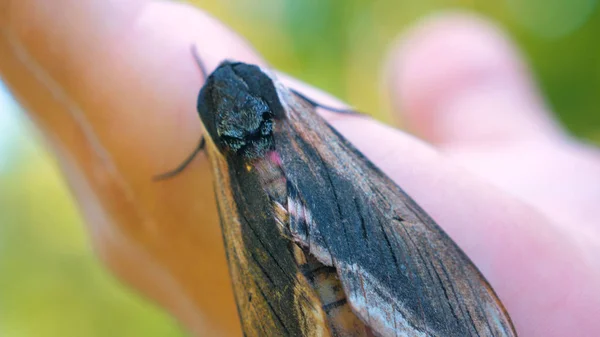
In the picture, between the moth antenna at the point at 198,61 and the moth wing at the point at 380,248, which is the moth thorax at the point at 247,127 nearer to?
the moth wing at the point at 380,248

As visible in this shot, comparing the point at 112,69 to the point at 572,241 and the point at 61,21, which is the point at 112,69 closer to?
the point at 61,21

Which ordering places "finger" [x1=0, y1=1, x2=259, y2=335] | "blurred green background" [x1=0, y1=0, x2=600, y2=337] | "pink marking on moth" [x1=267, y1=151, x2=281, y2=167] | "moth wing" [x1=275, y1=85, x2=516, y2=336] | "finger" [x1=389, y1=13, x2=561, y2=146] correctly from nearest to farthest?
"moth wing" [x1=275, y1=85, x2=516, y2=336]
"pink marking on moth" [x1=267, y1=151, x2=281, y2=167]
"finger" [x1=0, y1=1, x2=259, y2=335]
"finger" [x1=389, y1=13, x2=561, y2=146]
"blurred green background" [x1=0, y1=0, x2=600, y2=337]

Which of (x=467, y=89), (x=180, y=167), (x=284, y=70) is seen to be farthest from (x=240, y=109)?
(x=284, y=70)

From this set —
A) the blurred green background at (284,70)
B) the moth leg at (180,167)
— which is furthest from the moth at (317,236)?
the blurred green background at (284,70)

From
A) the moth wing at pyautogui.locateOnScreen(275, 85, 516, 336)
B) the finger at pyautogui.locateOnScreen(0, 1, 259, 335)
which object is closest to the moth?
the moth wing at pyautogui.locateOnScreen(275, 85, 516, 336)

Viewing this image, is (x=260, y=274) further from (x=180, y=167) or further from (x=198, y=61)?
(x=198, y=61)

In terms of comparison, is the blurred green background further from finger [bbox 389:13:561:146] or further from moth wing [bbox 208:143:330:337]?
moth wing [bbox 208:143:330:337]
